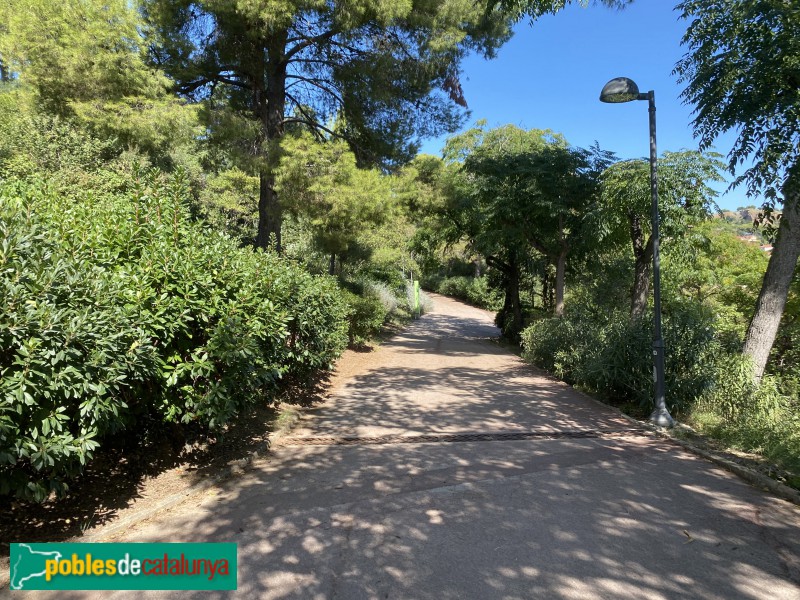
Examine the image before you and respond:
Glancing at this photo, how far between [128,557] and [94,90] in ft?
34.0

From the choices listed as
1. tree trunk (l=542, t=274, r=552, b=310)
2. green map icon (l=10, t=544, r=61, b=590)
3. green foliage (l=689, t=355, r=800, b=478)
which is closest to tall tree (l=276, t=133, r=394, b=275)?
green foliage (l=689, t=355, r=800, b=478)

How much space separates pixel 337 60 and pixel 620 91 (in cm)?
793

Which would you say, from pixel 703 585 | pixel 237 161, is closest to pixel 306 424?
pixel 703 585

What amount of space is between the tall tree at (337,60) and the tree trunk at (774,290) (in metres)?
7.01

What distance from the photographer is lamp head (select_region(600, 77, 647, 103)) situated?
21.2ft

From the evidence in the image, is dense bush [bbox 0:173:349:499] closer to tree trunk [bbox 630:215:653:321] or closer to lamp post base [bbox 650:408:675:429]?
lamp post base [bbox 650:408:675:429]

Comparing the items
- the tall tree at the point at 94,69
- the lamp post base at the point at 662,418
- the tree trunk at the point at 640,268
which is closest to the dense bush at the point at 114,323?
the lamp post base at the point at 662,418

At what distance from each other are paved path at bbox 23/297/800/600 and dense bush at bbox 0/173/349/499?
879 mm

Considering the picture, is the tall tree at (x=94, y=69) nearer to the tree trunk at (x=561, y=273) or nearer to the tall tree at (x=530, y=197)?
the tall tree at (x=530, y=197)

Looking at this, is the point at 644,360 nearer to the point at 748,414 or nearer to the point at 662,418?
the point at 662,418

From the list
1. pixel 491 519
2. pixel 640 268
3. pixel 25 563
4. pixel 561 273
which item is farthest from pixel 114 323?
pixel 561 273

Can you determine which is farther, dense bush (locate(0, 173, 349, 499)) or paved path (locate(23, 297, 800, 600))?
paved path (locate(23, 297, 800, 600))

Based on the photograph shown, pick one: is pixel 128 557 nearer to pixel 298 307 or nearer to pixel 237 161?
pixel 298 307

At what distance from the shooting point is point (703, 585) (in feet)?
9.32
